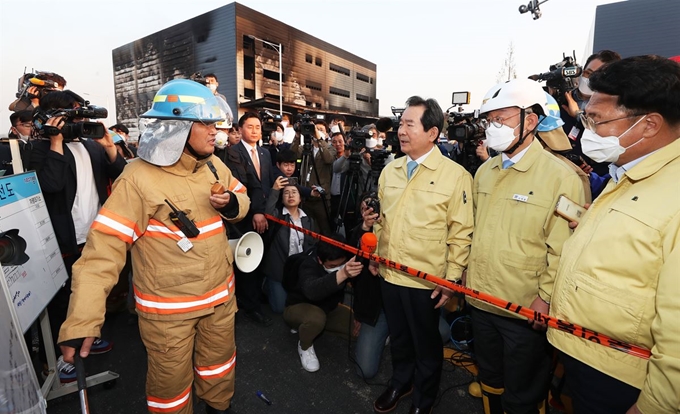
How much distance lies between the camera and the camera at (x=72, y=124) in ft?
9.07

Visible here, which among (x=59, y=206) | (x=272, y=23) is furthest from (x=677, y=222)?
(x=272, y=23)

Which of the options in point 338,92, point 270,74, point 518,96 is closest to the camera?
point 518,96

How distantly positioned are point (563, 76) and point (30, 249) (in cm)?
458

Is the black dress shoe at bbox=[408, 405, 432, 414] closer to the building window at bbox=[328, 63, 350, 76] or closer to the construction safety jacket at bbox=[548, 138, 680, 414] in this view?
the construction safety jacket at bbox=[548, 138, 680, 414]

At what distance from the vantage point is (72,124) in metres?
2.79

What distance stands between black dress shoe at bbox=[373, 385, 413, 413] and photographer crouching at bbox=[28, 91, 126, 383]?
2.59 metres

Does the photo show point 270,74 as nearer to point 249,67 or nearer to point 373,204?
point 249,67

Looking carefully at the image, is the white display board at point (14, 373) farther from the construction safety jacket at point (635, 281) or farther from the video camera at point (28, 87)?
the video camera at point (28, 87)

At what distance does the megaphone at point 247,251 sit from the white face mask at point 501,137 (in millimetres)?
1753

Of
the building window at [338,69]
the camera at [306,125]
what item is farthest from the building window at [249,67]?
the camera at [306,125]

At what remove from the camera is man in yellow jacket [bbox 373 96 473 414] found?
229 centimetres

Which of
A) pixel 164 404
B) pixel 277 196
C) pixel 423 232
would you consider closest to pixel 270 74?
pixel 277 196

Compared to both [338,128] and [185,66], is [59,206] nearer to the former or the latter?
[338,128]

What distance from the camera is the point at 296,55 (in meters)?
35.4
